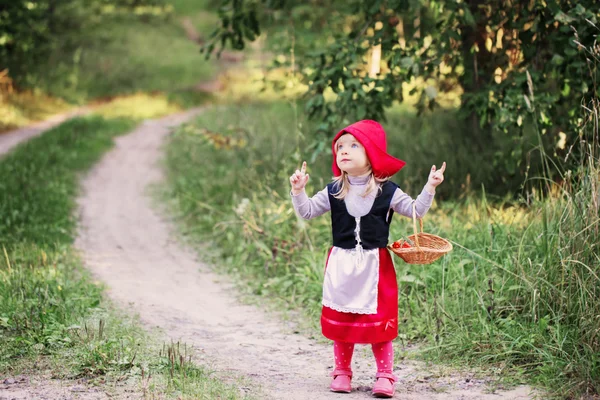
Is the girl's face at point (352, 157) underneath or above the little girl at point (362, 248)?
above

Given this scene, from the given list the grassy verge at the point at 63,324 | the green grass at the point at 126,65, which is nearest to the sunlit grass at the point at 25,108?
the green grass at the point at 126,65

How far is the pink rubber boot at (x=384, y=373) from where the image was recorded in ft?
13.1

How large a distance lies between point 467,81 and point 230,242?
2791 mm

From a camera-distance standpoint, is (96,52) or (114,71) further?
(96,52)

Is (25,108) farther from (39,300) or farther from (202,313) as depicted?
(39,300)

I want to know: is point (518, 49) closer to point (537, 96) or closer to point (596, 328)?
point (537, 96)

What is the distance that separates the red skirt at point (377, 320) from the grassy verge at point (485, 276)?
684mm

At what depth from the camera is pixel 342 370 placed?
414 centimetres

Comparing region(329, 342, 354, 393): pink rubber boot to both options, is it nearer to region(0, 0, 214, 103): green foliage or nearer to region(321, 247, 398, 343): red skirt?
region(321, 247, 398, 343): red skirt

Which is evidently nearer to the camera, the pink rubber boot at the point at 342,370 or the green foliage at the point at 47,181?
the pink rubber boot at the point at 342,370

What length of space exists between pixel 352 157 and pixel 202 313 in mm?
2431

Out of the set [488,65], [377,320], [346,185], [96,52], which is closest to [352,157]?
[346,185]

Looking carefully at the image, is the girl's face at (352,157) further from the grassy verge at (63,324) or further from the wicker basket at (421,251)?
the grassy verge at (63,324)

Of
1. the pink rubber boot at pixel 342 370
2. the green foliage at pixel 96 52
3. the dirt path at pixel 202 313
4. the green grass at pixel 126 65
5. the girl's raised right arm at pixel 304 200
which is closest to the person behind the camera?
the girl's raised right arm at pixel 304 200
